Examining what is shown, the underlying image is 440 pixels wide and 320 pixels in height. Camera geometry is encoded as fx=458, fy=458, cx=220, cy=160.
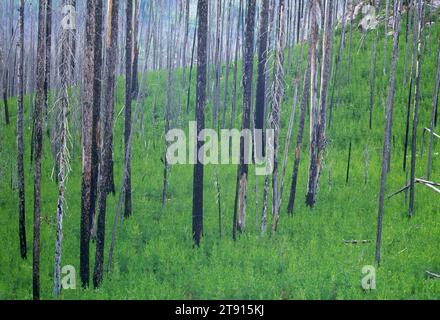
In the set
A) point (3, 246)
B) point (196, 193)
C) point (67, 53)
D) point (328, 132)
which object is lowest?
point (3, 246)

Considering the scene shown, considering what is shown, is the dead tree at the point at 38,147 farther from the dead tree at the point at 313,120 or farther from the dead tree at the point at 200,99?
the dead tree at the point at 313,120

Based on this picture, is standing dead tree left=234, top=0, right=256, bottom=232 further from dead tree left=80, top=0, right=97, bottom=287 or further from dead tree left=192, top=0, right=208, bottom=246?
dead tree left=80, top=0, right=97, bottom=287

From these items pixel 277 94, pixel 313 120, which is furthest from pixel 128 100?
pixel 313 120

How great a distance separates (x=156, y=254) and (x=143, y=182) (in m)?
5.70

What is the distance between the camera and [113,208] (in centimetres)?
1264

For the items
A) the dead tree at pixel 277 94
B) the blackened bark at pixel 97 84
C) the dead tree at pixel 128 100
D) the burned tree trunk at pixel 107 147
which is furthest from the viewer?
the dead tree at pixel 128 100

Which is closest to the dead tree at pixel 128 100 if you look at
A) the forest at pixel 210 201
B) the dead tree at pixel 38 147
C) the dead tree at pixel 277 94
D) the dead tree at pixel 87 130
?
the forest at pixel 210 201

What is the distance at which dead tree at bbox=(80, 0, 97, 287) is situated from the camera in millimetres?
8109

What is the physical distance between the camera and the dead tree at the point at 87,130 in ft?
26.6

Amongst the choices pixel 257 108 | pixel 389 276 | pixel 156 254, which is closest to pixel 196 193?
pixel 156 254

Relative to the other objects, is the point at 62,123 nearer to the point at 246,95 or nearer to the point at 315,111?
the point at 246,95

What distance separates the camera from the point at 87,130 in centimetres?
848
